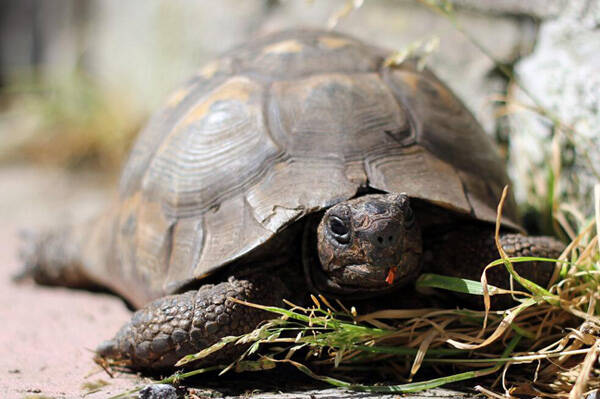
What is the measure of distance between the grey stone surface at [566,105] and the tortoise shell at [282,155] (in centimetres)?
48

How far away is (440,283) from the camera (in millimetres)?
2283

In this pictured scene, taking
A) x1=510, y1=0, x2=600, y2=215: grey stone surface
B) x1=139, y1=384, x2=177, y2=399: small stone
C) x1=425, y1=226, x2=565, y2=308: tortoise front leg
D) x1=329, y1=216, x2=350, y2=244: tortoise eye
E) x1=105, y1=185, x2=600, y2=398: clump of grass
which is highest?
x1=510, y1=0, x2=600, y2=215: grey stone surface

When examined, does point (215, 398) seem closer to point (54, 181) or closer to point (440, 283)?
point (440, 283)

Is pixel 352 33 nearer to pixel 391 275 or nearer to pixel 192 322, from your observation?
pixel 391 275

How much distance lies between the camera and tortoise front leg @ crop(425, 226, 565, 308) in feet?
7.83

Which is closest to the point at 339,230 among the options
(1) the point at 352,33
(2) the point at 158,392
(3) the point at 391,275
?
(3) the point at 391,275

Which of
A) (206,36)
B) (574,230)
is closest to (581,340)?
(574,230)

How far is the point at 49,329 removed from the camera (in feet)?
9.24

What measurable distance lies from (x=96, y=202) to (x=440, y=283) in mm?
3996

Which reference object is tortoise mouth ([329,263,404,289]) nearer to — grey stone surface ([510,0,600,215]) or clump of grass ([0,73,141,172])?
grey stone surface ([510,0,600,215])

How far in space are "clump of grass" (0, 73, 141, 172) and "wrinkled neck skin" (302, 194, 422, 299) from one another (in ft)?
14.2

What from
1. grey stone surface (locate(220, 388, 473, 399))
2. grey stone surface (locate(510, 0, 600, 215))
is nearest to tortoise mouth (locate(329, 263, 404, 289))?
grey stone surface (locate(220, 388, 473, 399))

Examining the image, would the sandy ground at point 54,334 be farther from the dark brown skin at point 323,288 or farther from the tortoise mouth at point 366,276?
the tortoise mouth at point 366,276

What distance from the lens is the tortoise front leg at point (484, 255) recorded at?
7.83ft
